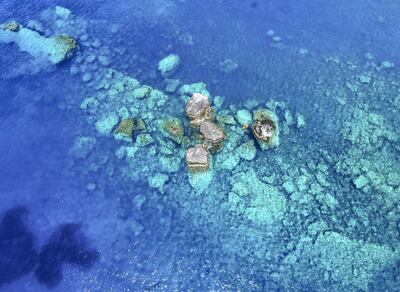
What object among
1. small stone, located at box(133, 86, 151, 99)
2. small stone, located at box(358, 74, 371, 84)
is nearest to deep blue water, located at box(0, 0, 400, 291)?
small stone, located at box(358, 74, 371, 84)

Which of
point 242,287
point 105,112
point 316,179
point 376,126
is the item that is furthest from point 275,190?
point 105,112

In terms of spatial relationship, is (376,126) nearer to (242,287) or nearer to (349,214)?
(349,214)

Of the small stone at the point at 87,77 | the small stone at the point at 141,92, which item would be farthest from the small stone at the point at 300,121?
the small stone at the point at 87,77

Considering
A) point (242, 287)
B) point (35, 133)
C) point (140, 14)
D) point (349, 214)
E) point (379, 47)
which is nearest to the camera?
point (242, 287)

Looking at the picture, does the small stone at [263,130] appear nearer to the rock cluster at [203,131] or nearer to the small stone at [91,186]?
the rock cluster at [203,131]

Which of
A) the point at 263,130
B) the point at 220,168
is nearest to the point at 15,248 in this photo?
the point at 220,168

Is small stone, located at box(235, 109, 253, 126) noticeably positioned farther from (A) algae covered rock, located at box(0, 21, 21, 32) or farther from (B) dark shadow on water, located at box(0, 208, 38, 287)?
(A) algae covered rock, located at box(0, 21, 21, 32)
